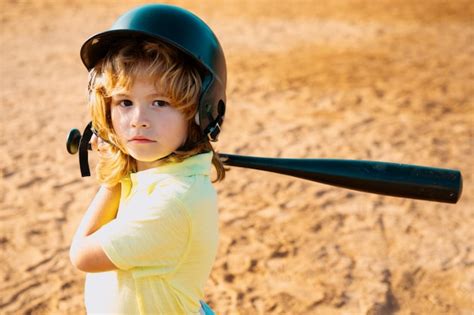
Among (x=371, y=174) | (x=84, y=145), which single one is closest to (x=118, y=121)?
(x=84, y=145)

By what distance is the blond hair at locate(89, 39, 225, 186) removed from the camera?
2129mm

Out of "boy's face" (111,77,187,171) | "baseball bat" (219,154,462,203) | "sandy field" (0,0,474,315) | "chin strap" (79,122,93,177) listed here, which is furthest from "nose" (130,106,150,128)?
"sandy field" (0,0,474,315)

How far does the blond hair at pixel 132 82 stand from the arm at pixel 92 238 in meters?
0.08

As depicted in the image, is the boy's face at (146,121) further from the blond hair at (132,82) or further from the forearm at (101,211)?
the forearm at (101,211)

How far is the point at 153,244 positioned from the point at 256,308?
5.87 ft

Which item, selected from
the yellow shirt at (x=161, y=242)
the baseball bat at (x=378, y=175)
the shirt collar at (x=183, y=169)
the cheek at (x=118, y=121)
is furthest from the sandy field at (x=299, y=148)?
the cheek at (x=118, y=121)

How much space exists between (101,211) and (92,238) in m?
0.21

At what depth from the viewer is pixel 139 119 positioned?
6.96ft

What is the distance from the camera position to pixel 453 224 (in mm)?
4738

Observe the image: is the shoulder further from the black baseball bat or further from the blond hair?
Answer: the black baseball bat

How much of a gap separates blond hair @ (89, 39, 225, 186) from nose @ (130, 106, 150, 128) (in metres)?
0.08

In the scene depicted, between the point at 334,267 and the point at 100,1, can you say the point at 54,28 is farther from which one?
the point at 334,267

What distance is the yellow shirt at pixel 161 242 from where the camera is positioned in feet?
6.89

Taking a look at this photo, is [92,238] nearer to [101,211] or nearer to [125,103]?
[101,211]
